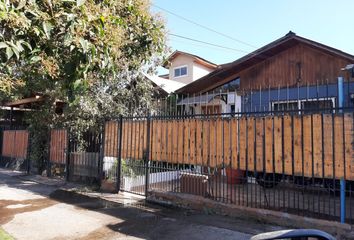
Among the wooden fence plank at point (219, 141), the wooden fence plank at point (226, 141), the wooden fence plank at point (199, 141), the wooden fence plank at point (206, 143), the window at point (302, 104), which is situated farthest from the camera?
the window at point (302, 104)

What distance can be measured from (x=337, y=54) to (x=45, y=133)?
10.6 meters

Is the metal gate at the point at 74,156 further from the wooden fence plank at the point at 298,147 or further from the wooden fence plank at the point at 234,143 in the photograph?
the wooden fence plank at the point at 298,147

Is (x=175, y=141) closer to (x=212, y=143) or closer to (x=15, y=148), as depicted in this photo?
(x=212, y=143)

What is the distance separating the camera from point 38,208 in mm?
7926

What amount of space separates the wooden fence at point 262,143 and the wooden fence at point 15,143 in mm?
7531

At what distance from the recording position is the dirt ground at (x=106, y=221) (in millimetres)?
5875

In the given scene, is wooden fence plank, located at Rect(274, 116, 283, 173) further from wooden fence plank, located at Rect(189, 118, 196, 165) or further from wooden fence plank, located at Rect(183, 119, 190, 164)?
wooden fence plank, located at Rect(183, 119, 190, 164)

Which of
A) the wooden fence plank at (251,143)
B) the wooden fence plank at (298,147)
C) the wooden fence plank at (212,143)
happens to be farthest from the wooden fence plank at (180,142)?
the wooden fence plank at (298,147)

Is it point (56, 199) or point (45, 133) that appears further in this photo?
point (45, 133)

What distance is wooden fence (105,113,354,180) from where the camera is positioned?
218 inches

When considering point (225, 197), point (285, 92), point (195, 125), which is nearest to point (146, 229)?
point (225, 197)

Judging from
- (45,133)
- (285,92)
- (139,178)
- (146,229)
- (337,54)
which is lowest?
(146,229)

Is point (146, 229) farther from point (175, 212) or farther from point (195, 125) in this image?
point (195, 125)

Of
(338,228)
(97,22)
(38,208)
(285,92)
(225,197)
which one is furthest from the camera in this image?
(285,92)
